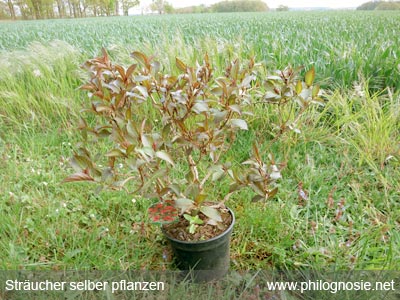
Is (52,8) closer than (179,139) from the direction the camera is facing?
No

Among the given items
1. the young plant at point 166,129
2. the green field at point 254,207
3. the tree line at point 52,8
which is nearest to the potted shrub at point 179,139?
the young plant at point 166,129

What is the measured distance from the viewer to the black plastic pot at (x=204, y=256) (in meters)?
1.31

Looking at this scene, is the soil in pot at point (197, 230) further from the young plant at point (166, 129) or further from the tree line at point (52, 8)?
the tree line at point (52, 8)

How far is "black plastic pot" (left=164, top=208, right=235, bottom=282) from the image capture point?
131cm

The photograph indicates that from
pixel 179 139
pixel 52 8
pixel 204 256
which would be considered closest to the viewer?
pixel 179 139

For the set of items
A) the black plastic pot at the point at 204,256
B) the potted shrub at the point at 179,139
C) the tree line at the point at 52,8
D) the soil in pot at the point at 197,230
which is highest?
the tree line at the point at 52,8

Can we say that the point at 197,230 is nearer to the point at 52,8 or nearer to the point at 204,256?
the point at 204,256

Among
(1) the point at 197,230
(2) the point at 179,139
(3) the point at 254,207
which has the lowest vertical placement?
(3) the point at 254,207

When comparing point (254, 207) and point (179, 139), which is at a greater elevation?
point (179, 139)

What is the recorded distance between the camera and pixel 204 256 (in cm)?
136

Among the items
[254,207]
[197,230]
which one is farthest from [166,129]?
[254,207]

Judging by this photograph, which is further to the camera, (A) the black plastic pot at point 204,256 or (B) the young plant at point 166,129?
(A) the black plastic pot at point 204,256

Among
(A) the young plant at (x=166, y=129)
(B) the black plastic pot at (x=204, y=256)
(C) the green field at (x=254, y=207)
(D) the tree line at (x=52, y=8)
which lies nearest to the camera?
(A) the young plant at (x=166, y=129)

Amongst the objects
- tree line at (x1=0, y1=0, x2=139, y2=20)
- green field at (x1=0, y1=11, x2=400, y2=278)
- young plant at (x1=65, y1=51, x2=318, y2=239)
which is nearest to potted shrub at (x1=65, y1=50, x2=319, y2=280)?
young plant at (x1=65, y1=51, x2=318, y2=239)
